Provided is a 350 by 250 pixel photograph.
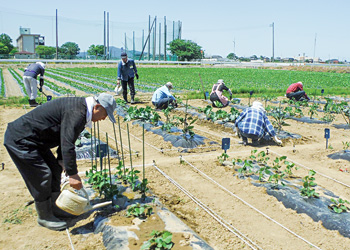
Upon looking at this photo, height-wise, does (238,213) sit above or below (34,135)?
below

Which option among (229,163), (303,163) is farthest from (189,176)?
(303,163)

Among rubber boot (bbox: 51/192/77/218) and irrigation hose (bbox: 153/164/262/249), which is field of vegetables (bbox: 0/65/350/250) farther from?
rubber boot (bbox: 51/192/77/218)

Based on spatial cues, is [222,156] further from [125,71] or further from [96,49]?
[96,49]

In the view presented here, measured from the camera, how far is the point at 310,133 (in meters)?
8.29

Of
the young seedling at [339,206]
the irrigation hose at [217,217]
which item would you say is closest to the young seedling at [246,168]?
the irrigation hose at [217,217]

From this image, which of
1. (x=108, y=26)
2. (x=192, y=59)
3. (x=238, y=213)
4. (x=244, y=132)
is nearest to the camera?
(x=238, y=213)

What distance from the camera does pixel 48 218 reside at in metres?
3.58

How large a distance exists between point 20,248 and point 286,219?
9.00 ft

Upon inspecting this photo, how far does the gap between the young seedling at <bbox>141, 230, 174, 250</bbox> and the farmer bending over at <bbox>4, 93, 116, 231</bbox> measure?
0.84 metres

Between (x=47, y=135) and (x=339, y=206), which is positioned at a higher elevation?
(x=47, y=135)

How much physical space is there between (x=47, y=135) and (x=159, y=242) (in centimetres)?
144

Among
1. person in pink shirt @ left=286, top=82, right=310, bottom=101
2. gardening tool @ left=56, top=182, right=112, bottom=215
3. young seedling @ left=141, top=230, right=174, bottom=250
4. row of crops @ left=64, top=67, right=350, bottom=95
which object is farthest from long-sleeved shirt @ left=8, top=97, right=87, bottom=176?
person in pink shirt @ left=286, top=82, right=310, bottom=101

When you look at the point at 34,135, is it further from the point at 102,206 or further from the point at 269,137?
the point at 269,137

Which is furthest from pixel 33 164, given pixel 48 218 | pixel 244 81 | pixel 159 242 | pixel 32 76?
pixel 244 81
